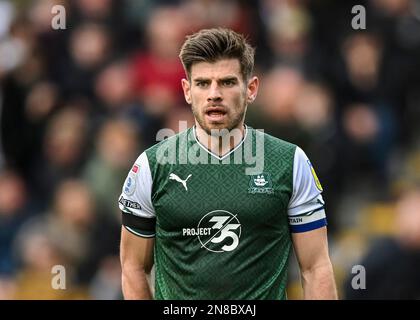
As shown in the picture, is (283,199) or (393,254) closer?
(283,199)

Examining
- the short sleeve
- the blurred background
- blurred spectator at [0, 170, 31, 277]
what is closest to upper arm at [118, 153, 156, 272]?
the short sleeve

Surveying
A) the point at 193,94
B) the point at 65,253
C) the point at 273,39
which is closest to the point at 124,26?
the point at 273,39

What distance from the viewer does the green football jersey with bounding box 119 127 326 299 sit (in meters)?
4.18

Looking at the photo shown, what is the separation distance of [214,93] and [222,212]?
577mm

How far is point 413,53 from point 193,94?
369 cm

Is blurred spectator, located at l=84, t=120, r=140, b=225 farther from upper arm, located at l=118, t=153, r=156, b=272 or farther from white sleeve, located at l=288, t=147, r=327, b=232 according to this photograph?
white sleeve, located at l=288, t=147, r=327, b=232

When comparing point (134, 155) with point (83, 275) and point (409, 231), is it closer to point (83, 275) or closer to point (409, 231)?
point (83, 275)

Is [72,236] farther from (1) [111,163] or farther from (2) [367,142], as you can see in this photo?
(2) [367,142]

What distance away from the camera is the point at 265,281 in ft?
13.8

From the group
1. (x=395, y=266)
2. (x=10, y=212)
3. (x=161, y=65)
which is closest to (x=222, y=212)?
(x=395, y=266)

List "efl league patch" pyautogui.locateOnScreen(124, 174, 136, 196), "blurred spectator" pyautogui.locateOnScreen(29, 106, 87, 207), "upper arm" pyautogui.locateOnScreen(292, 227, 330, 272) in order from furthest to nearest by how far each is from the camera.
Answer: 1. "blurred spectator" pyautogui.locateOnScreen(29, 106, 87, 207)
2. "efl league patch" pyautogui.locateOnScreen(124, 174, 136, 196)
3. "upper arm" pyautogui.locateOnScreen(292, 227, 330, 272)

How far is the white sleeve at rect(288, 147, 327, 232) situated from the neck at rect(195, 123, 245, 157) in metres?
0.31

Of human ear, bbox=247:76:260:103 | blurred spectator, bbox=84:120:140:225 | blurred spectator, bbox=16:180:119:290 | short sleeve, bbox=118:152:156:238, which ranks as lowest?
blurred spectator, bbox=16:180:119:290

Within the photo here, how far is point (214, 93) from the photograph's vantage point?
13.9ft
